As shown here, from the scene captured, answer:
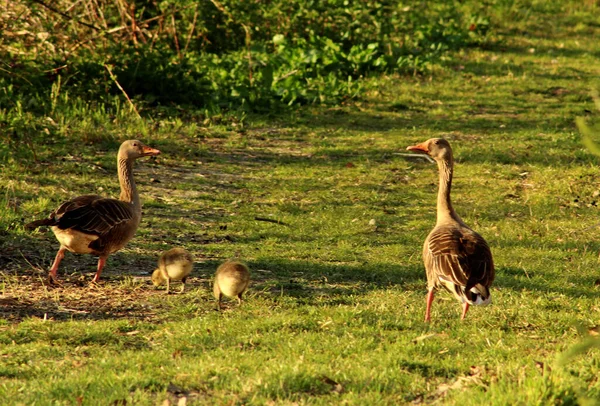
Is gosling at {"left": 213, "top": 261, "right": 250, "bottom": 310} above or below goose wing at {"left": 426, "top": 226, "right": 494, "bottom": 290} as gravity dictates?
below

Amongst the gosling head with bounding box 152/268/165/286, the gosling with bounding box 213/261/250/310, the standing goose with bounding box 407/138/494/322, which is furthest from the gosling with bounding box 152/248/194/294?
the standing goose with bounding box 407/138/494/322

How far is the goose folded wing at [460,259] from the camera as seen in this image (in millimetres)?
7324

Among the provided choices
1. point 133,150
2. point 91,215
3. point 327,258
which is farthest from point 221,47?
point 91,215

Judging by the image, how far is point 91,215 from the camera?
8.49 m

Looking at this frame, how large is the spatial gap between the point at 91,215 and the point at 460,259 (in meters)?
3.43

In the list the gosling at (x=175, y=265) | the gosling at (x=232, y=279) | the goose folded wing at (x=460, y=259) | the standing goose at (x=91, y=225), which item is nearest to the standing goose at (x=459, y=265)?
the goose folded wing at (x=460, y=259)

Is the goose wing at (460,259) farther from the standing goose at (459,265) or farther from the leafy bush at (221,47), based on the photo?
the leafy bush at (221,47)

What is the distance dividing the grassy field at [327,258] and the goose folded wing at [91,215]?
60cm

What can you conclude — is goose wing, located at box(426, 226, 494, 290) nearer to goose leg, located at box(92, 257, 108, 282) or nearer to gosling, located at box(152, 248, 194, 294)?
gosling, located at box(152, 248, 194, 294)

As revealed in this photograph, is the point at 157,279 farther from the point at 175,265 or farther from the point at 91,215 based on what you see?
the point at 91,215

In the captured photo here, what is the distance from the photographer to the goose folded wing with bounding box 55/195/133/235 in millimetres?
8352

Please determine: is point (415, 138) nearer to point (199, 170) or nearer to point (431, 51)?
point (199, 170)

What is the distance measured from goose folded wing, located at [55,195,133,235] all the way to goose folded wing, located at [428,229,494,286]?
2981mm

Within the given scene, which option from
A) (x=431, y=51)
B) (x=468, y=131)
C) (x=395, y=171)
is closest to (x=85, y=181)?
(x=395, y=171)
